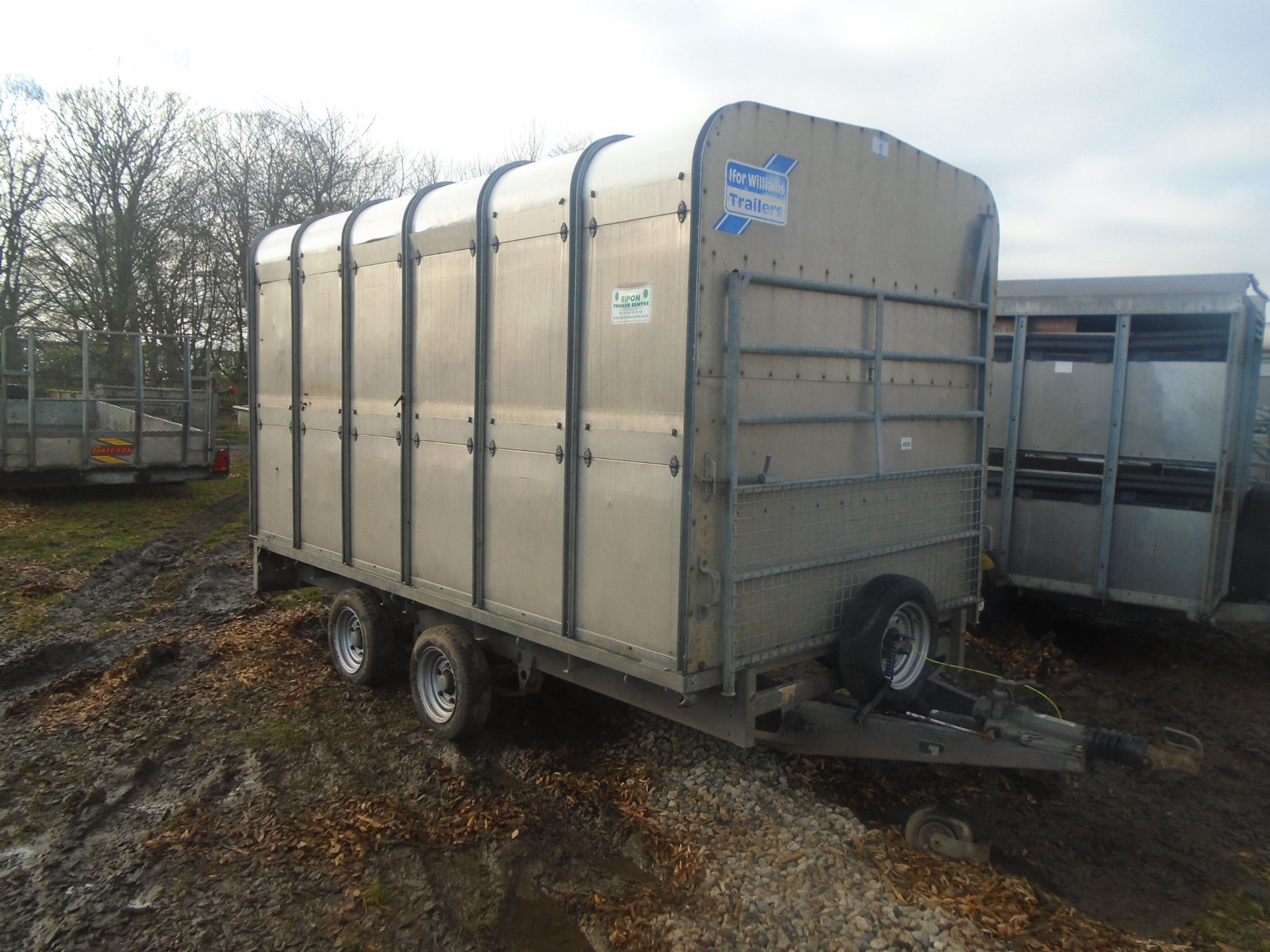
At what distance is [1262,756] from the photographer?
18.9 feet

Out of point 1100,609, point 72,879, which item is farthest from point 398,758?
point 1100,609

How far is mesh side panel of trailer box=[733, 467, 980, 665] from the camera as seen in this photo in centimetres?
430

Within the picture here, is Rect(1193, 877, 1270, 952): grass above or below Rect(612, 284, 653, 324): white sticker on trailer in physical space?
below

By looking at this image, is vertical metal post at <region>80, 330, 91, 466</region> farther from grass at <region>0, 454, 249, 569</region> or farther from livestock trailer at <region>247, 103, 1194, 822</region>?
livestock trailer at <region>247, 103, 1194, 822</region>

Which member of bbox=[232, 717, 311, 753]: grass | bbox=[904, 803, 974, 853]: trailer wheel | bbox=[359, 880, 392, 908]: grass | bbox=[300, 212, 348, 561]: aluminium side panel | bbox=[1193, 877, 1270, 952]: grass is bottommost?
bbox=[359, 880, 392, 908]: grass

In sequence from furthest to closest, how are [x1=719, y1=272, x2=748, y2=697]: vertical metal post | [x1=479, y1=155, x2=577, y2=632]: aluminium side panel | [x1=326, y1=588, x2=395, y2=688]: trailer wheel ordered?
[x1=326, y1=588, x2=395, y2=688]: trailer wheel
[x1=479, y1=155, x2=577, y2=632]: aluminium side panel
[x1=719, y1=272, x2=748, y2=697]: vertical metal post

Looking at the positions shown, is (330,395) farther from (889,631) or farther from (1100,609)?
(1100,609)

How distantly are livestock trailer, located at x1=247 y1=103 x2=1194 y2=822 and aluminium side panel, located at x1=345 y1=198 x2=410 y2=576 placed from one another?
0.09ft

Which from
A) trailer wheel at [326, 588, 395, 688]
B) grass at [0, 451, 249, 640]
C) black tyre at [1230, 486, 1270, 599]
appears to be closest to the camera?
trailer wheel at [326, 588, 395, 688]

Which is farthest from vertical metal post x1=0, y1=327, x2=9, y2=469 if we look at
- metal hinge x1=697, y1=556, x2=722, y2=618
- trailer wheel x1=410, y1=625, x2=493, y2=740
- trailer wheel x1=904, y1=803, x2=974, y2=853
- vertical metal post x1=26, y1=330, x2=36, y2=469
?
trailer wheel x1=904, y1=803, x2=974, y2=853

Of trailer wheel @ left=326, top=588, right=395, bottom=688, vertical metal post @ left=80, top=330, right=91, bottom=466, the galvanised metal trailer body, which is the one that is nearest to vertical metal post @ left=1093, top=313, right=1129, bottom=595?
the galvanised metal trailer body

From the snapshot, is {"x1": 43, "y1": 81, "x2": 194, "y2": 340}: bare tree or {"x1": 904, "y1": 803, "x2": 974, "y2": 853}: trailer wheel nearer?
{"x1": 904, "y1": 803, "x2": 974, "y2": 853}: trailer wheel

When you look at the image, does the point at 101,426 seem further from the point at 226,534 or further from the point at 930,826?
the point at 930,826

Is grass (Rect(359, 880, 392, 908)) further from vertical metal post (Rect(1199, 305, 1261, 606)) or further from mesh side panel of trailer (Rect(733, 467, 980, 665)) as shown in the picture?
vertical metal post (Rect(1199, 305, 1261, 606))
